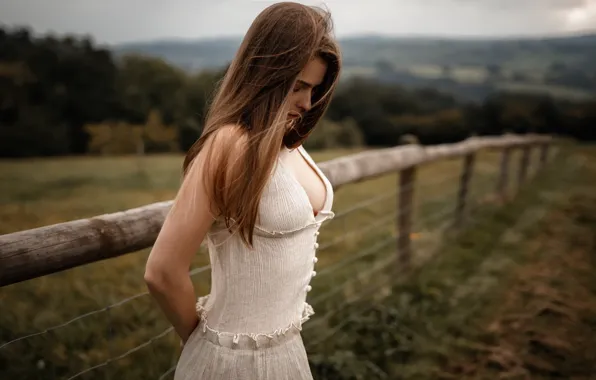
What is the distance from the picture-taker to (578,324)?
3.58 m

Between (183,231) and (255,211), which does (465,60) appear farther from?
(183,231)

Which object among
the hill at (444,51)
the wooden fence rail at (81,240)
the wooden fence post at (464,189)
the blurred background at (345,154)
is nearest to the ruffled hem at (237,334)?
the wooden fence rail at (81,240)

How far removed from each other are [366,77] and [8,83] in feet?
57.5

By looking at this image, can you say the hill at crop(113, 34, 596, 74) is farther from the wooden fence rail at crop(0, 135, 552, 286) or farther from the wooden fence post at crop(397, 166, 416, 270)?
the wooden fence rail at crop(0, 135, 552, 286)

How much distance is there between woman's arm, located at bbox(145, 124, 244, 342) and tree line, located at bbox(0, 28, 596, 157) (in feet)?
47.5

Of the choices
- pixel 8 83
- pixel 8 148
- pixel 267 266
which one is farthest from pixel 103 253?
pixel 8 83

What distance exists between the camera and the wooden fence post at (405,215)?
4406 millimetres

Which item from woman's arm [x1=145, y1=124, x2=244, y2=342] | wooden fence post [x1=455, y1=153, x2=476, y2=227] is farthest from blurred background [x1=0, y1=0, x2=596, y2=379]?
woman's arm [x1=145, y1=124, x2=244, y2=342]

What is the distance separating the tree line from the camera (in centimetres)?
1647

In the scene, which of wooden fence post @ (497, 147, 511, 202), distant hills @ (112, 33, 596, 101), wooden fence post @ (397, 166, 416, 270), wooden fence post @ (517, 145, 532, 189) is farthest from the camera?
distant hills @ (112, 33, 596, 101)

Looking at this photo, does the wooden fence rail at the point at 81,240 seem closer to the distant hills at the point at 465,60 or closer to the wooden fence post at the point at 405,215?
the wooden fence post at the point at 405,215

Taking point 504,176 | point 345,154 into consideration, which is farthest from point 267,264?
point 345,154

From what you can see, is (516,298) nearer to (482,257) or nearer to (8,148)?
(482,257)

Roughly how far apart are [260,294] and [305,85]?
561mm
